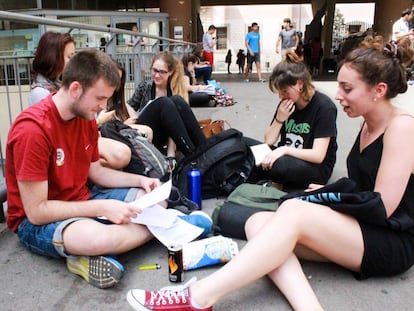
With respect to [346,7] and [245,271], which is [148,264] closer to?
[245,271]

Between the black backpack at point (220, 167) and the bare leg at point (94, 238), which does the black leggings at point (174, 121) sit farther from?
the bare leg at point (94, 238)

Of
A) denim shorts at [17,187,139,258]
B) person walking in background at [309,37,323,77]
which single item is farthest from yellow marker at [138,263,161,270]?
person walking in background at [309,37,323,77]

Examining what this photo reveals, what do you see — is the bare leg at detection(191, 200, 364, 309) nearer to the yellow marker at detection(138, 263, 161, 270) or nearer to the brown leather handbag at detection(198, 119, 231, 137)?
the yellow marker at detection(138, 263, 161, 270)

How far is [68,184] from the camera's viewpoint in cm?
242

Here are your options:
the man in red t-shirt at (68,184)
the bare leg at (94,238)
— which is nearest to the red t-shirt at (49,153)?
the man in red t-shirt at (68,184)

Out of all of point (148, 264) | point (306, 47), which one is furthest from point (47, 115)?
point (306, 47)

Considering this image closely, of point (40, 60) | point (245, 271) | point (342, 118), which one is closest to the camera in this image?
point (245, 271)

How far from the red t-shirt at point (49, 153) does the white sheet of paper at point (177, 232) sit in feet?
1.64

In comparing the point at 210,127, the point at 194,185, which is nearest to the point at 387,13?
the point at 210,127

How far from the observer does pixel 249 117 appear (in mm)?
7168

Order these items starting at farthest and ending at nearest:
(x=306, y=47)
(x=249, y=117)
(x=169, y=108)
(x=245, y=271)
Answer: (x=306, y=47), (x=249, y=117), (x=169, y=108), (x=245, y=271)

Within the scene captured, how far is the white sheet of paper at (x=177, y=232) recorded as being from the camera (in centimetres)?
249

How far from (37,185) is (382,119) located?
1.77m

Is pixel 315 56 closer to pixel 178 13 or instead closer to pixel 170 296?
pixel 178 13
